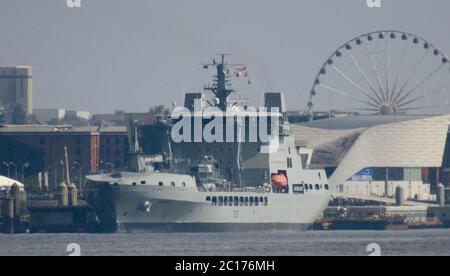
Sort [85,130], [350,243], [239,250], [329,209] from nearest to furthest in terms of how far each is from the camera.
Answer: [239,250], [350,243], [329,209], [85,130]

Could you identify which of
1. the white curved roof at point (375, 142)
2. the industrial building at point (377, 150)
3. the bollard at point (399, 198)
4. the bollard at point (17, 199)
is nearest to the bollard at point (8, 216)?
the bollard at point (17, 199)

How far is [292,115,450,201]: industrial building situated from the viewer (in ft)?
511

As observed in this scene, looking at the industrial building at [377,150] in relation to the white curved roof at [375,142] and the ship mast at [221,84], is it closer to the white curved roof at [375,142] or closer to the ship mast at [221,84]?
the white curved roof at [375,142]

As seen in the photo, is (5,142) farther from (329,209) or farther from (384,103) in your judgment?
(329,209)

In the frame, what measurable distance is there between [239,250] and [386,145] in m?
81.8

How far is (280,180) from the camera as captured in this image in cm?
10838

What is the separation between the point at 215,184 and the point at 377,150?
184 ft

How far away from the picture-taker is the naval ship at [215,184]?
100750 mm

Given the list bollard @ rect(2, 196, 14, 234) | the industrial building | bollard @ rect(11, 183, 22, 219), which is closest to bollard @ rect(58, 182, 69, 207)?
bollard @ rect(11, 183, 22, 219)
